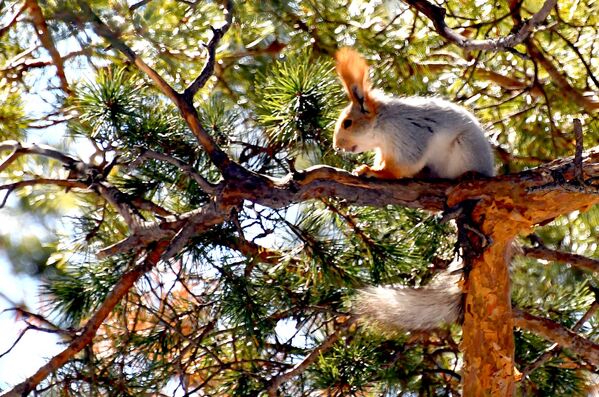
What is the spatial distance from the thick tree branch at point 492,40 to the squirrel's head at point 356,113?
219 millimetres

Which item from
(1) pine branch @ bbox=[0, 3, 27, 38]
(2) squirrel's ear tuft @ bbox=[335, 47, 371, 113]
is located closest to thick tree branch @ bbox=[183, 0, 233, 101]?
(2) squirrel's ear tuft @ bbox=[335, 47, 371, 113]

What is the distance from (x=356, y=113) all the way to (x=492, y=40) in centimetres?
53

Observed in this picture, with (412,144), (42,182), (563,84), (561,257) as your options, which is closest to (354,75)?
(412,144)

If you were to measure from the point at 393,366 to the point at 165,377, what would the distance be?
2.01 ft

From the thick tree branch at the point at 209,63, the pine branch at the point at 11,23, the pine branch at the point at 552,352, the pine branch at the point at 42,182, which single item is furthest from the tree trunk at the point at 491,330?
the pine branch at the point at 11,23

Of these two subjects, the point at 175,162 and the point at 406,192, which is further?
the point at 406,192

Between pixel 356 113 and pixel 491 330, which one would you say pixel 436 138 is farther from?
pixel 491 330

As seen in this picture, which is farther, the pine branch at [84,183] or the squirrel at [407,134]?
the squirrel at [407,134]

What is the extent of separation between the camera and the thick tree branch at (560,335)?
2283 millimetres

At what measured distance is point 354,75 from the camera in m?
2.42

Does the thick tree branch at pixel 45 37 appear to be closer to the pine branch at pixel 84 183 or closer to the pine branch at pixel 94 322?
the pine branch at pixel 84 183

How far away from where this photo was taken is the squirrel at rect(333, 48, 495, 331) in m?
2.26

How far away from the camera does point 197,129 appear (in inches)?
77.8

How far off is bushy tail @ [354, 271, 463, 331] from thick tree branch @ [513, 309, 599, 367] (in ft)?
0.57
